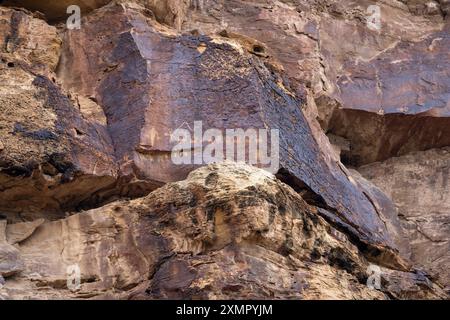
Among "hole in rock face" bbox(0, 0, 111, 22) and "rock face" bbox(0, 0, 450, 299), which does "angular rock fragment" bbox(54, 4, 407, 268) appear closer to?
"rock face" bbox(0, 0, 450, 299)

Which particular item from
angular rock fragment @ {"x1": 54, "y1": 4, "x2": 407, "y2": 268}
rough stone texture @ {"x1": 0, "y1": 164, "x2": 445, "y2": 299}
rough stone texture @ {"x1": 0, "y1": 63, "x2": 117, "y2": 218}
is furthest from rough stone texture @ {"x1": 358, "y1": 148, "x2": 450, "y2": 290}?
rough stone texture @ {"x1": 0, "y1": 63, "x2": 117, "y2": 218}

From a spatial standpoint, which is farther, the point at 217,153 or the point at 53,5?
the point at 53,5

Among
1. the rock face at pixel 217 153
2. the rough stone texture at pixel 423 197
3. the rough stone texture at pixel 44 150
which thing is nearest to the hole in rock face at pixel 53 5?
the rock face at pixel 217 153

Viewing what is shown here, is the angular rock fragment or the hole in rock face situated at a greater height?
the hole in rock face

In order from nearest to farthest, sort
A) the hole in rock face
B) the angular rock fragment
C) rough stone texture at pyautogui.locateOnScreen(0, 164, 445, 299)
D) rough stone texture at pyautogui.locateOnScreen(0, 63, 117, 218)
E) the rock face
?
rough stone texture at pyautogui.locateOnScreen(0, 164, 445, 299)
the rock face
rough stone texture at pyautogui.locateOnScreen(0, 63, 117, 218)
the angular rock fragment
the hole in rock face

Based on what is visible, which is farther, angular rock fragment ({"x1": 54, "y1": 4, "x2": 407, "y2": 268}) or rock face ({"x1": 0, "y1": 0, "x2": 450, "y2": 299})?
angular rock fragment ({"x1": 54, "y1": 4, "x2": 407, "y2": 268})

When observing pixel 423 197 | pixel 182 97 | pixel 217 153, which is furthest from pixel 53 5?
pixel 423 197

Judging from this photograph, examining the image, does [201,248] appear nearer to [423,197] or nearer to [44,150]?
[44,150]

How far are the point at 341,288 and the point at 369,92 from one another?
583cm

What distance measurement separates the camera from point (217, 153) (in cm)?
1482

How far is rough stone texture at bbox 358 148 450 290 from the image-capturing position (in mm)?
17453

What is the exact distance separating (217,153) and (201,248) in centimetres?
183

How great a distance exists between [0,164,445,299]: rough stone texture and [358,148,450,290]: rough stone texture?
129 inches

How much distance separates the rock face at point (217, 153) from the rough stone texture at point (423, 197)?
0.08ft
